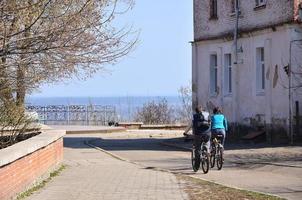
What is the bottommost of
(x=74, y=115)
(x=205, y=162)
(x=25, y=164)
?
(x=205, y=162)

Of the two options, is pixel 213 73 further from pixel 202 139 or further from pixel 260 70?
pixel 202 139

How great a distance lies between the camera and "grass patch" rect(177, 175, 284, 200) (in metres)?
12.2

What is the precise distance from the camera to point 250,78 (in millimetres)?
30547

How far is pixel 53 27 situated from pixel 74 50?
868 millimetres

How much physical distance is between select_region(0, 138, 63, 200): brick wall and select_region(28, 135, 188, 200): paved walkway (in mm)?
Result: 320

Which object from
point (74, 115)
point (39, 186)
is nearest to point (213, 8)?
point (74, 115)

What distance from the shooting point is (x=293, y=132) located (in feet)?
87.6

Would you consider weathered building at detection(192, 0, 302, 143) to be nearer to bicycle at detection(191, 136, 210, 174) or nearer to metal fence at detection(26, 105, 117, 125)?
bicycle at detection(191, 136, 210, 174)

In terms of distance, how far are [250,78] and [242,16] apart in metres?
2.97

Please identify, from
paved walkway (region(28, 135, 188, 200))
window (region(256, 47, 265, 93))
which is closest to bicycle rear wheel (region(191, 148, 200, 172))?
paved walkway (region(28, 135, 188, 200))

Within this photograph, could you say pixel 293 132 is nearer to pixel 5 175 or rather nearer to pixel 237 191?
pixel 237 191

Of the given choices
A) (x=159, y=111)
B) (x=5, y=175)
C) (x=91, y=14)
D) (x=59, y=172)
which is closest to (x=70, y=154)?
Answer: (x=59, y=172)

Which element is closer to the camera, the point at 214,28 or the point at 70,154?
the point at 70,154

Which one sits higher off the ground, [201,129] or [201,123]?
[201,123]
